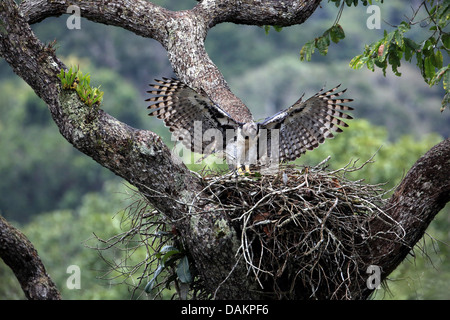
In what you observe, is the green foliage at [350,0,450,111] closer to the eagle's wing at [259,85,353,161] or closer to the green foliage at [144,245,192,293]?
the eagle's wing at [259,85,353,161]

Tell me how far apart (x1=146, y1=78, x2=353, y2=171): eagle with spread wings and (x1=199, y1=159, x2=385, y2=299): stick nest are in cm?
121

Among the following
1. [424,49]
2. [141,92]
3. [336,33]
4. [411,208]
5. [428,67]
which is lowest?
[411,208]

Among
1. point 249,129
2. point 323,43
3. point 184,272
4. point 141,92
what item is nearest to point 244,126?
point 249,129

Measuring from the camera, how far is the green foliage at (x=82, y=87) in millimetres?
5258

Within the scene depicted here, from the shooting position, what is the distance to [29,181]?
47.3 m

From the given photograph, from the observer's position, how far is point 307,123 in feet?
24.7

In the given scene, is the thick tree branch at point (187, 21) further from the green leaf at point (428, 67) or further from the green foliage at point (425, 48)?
the green leaf at point (428, 67)

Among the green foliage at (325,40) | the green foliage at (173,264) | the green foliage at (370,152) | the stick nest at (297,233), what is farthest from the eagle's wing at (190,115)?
the green foliage at (370,152)

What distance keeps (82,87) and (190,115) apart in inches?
84.0

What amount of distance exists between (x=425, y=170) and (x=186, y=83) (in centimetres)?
299

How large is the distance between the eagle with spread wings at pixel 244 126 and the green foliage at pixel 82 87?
169 centimetres

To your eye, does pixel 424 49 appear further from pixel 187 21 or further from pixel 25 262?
pixel 25 262
